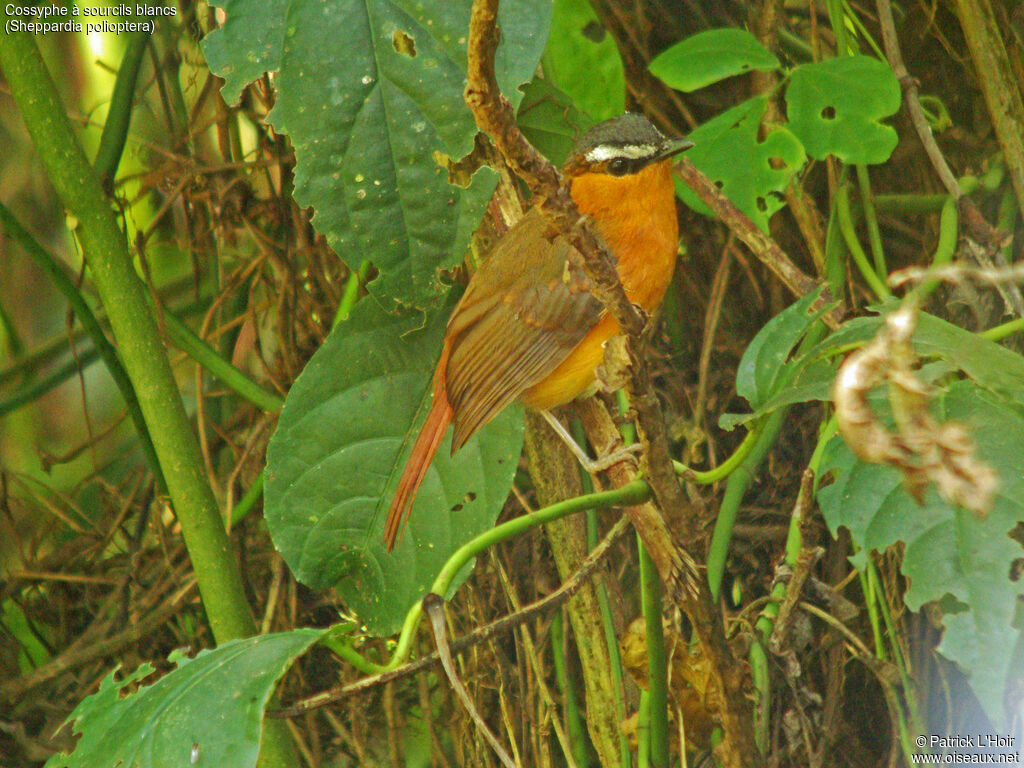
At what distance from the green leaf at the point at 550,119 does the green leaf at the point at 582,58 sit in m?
0.04

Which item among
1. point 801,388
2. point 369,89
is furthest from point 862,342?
point 369,89

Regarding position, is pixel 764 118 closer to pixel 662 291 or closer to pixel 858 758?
pixel 662 291

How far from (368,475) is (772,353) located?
808 millimetres

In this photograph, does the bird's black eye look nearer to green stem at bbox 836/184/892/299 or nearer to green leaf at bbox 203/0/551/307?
green stem at bbox 836/184/892/299

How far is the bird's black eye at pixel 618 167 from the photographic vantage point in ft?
7.40

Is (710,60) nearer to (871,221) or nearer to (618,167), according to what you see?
(618,167)

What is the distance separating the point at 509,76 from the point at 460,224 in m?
0.24

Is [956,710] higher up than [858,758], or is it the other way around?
[956,710]

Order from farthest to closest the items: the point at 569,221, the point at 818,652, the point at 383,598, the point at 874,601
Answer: the point at 818,652 < the point at 874,601 < the point at 383,598 < the point at 569,221

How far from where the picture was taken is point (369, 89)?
1456 mm

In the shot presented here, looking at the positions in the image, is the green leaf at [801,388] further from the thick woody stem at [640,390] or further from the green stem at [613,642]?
the green stem at [613,642]

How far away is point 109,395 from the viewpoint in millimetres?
2973

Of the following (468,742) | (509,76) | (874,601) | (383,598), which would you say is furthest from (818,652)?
(509,76)

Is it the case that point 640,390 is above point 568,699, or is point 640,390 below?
above
